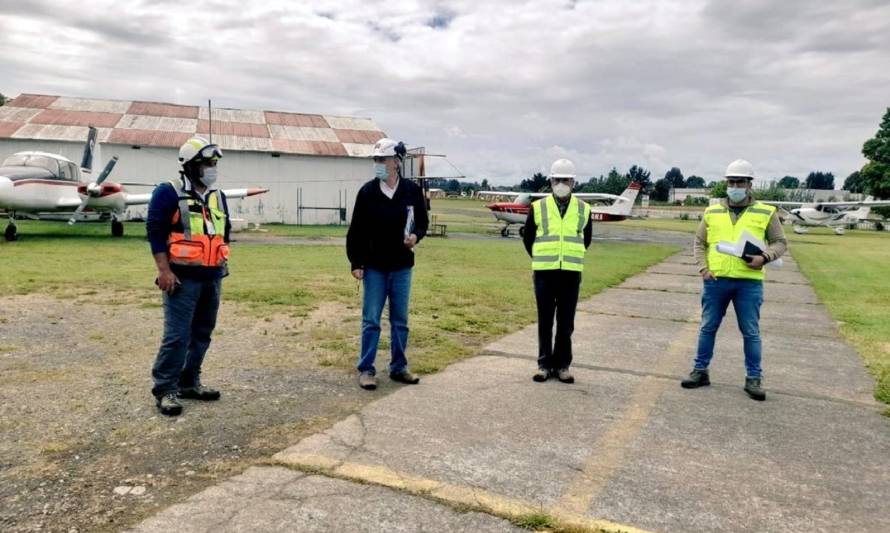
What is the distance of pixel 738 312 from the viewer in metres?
5.61

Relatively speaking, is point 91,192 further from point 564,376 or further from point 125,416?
point 564,376

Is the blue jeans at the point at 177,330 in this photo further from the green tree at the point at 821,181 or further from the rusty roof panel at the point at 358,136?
the green tree at the point at 821,181

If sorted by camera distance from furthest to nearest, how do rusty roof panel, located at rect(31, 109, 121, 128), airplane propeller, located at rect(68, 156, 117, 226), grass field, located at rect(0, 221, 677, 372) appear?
rusty roof panel, located at rect(31, 109, 121, 128), airplane propeller, located at rect(68, 156, 117, 226), grass field, located at rect(0, 221, 677, 372)

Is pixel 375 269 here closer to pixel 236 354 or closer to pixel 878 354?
pixel 236 354

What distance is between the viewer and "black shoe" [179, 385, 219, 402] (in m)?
4.80

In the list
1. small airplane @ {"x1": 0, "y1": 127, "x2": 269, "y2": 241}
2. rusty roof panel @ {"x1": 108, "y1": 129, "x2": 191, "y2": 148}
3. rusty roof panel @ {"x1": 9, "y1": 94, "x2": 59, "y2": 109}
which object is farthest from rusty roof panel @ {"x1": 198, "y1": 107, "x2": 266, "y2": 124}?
small airplane @ {"x1": 0, "y1": 127, "x2": 269, "y2": 241}

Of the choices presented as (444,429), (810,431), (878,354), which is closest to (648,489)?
(444,429)

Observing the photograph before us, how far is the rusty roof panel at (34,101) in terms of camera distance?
34625 millimetres

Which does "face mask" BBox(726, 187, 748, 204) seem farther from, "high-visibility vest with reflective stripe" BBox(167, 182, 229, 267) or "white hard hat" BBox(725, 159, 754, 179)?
"high-visibility vest with reflective stripe" BBox(167, 182, 229, 267)

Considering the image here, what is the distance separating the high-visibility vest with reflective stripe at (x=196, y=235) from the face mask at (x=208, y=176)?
97 mm

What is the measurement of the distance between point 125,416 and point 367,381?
5.83ft

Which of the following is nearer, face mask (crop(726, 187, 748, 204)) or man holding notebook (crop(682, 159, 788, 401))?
man holding notebook (crop(682, 159, 788, 401))

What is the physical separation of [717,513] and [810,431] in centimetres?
181

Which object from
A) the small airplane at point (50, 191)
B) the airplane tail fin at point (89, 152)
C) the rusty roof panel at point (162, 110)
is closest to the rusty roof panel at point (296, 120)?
the rusty roof panel at point (162, 110)
